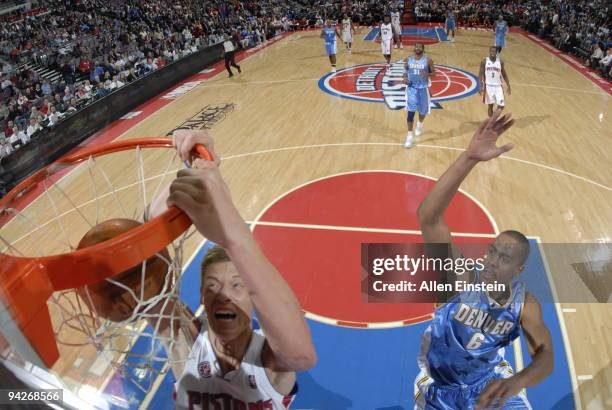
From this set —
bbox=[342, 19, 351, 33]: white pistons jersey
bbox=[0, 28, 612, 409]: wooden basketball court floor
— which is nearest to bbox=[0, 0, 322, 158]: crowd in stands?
bbox=[0, 28, 612, 409]: wooden basketball court floor

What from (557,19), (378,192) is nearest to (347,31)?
(557,19)

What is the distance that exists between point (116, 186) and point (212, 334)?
6.65 m

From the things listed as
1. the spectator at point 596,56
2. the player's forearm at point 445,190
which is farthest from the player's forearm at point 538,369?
the spectator at point 596,56

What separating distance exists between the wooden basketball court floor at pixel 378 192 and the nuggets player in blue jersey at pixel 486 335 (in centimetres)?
124

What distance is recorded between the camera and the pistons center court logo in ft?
38.7

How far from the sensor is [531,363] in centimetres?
262

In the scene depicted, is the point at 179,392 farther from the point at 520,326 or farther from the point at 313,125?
the point at 313,125

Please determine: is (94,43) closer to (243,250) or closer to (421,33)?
(421,33)

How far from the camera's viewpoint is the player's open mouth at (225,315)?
1.80 meters

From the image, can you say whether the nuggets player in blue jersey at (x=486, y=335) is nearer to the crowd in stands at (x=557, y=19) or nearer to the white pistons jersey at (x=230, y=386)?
the white pistons jersey at (x=230, y=386)

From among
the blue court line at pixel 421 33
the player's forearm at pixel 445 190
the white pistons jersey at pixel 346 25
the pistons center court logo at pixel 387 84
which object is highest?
the player's forearm at pixel 445 190

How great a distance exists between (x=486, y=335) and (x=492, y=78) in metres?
7.48

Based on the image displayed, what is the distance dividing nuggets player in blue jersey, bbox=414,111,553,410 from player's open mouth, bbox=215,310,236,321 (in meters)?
1.04

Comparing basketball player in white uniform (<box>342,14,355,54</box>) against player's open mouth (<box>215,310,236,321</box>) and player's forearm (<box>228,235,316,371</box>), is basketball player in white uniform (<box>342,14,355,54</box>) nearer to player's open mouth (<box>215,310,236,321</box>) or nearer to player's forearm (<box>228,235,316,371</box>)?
player's open mouth (<box>215,310,236,321</box>)
